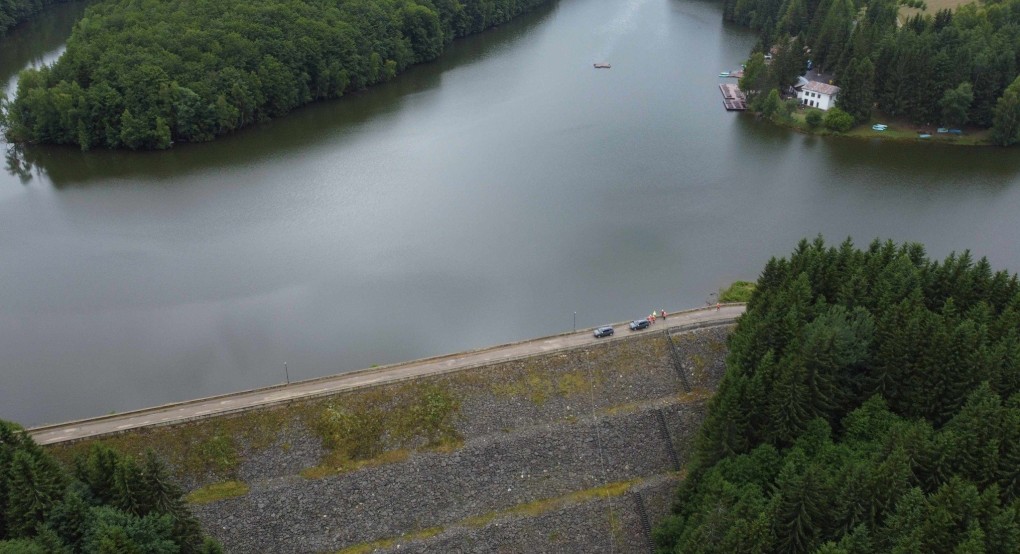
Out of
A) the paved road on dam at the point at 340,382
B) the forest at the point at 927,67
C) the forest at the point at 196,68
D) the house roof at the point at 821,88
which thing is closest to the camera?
the paved road on dam at the point at 340,382

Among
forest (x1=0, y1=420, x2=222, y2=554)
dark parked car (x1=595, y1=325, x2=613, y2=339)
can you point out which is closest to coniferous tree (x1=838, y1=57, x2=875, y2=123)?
dark parked car (x1=595, y1=325, x2=613, y2=339)

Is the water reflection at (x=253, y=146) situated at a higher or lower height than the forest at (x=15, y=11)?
lower

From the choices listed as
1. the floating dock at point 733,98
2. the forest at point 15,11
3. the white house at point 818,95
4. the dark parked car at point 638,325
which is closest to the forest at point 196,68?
the forest at point 15,11

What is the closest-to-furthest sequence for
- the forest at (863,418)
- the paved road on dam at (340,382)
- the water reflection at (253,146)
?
the forest at (863,418) < the paved road on dam at (340,382) < the water reflection at (253,146)

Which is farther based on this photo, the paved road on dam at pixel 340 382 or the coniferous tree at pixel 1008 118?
the coniferous tree at pixel 1008 118

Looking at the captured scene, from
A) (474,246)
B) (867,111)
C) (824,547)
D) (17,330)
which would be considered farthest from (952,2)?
(17,330)

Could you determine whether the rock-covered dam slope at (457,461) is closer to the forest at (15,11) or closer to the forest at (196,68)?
the forest at (196,68)

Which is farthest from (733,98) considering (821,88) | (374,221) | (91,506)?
(91,506)

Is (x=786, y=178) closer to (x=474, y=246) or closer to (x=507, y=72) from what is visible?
(x=474, y=246)
